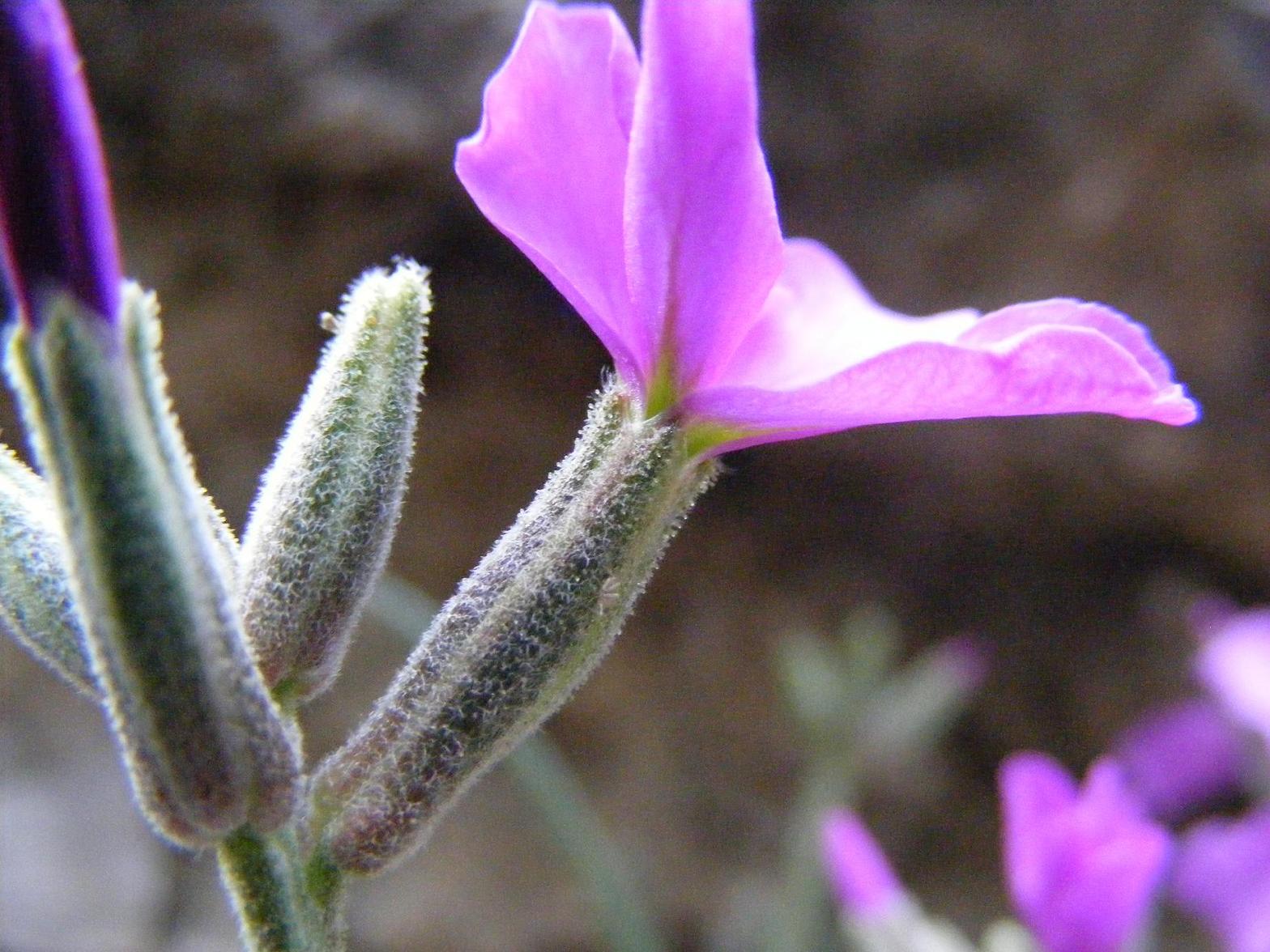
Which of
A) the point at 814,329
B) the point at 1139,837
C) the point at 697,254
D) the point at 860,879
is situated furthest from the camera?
the point at 860,879

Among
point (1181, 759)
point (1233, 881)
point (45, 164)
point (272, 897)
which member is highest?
point (45, 164)

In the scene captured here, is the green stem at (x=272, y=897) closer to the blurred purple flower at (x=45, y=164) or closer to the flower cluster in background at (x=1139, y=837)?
the blurred purple flower at (x=45, y=164)

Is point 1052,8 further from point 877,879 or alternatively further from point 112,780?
point 112,780

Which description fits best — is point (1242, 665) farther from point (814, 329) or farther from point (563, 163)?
point (563, 163)

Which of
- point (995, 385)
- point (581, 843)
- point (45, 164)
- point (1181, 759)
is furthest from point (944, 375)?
point (1181, 759)

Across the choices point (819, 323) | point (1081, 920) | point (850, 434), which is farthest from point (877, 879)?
point (850, 434)

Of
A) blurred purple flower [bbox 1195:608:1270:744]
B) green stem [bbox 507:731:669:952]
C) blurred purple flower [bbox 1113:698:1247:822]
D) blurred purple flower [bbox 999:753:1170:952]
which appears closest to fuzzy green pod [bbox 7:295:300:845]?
blurred purple flower [bbox 999:753:1170:952]

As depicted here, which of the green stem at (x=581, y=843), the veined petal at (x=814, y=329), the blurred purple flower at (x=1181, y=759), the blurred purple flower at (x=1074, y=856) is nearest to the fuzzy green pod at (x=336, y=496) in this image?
the veined petal at (x=814, y=329)
